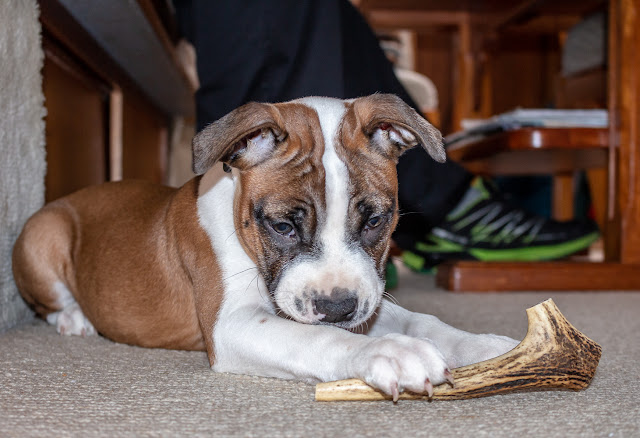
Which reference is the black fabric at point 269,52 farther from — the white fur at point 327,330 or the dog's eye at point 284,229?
the dog's eye at point 284,229

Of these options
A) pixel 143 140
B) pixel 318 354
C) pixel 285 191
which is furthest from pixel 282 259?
pixel 143 140

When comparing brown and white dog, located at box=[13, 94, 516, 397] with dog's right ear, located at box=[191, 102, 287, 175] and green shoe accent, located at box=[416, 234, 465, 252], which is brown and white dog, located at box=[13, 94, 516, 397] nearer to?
dog's right ear, located at box=[191, 102, 287, 175]

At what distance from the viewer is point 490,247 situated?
3.61 meters

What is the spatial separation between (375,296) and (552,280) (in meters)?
2.09

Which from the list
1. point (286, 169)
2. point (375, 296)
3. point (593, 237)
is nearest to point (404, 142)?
point (286, 169)

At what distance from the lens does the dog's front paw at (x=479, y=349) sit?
5.14ft

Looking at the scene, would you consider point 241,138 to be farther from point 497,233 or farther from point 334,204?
point 497,233

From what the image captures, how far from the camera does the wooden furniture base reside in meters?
3.38

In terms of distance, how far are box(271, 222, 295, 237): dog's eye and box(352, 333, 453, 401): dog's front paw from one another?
444mm

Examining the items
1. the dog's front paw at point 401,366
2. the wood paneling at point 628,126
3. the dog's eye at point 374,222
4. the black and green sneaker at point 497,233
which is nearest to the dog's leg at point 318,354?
the dog's front paw at point 401,366

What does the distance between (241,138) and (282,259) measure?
0.34m

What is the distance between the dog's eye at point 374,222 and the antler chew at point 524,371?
488mm

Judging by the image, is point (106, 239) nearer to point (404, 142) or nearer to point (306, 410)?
point (404, 142)

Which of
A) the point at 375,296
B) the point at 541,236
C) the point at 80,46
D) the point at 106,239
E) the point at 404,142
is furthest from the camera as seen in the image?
the point at 541,236
